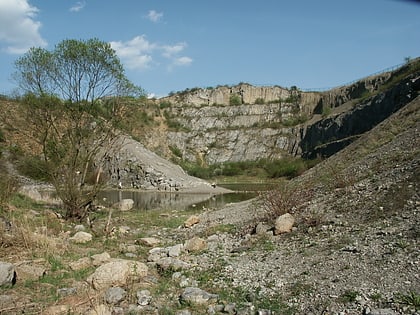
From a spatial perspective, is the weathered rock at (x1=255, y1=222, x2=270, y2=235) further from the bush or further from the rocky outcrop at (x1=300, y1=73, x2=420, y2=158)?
the rocky outcrop at (x1=300, y1=73, x2=420, y2=158)

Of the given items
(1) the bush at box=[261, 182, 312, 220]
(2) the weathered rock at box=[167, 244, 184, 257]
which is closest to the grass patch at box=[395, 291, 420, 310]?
(2) the weathered rock at box=[167, 244, 184, 257]

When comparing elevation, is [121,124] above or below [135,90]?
below

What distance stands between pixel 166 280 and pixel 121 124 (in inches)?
571

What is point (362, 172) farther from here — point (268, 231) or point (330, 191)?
point (268, 231)

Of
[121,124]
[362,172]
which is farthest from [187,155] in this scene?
[362,172]

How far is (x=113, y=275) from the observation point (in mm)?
8500

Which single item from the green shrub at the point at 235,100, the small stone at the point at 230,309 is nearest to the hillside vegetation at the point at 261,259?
the small stone at the point at 230,309

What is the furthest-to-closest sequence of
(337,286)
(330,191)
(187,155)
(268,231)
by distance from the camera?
1. (187,155)
2. (330,191)
3. (268,231)
4. (337,286)

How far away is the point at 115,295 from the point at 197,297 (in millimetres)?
1528

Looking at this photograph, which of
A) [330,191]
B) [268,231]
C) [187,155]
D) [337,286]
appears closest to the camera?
[337,286]

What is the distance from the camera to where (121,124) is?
73.5 feet

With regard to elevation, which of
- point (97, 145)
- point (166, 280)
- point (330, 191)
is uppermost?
point (97, 145)

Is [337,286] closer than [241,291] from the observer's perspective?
Yes

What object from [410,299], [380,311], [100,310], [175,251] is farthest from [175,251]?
[410,299]
